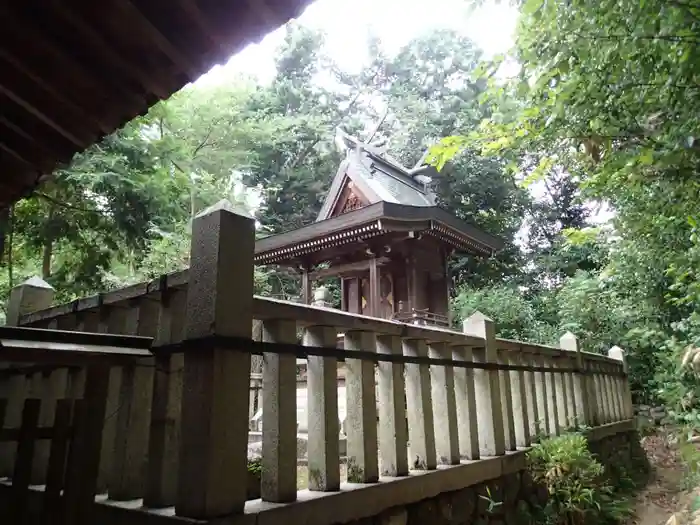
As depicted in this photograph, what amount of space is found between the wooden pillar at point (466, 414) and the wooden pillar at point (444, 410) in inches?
7.6

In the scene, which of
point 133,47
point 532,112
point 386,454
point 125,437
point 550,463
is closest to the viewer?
point 133,47

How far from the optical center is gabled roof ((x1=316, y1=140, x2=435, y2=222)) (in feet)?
41.2

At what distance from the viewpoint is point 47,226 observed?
6910 millimetres

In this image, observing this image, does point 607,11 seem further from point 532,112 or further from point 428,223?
point 428,223

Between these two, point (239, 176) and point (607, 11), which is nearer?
point (607, 11)

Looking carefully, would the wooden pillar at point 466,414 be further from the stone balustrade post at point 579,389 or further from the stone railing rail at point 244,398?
the stone balustrade post at point 579,389

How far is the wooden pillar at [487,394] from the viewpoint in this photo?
414 centimetres

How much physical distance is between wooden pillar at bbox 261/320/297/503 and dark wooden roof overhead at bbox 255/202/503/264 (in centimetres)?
713

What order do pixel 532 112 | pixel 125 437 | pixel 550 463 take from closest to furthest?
pixel 125 437 < pixel 532 112 < pixel 550 463

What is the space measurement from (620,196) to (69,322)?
6.36 metres

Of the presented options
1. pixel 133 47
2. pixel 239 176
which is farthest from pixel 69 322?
pixel 239 176

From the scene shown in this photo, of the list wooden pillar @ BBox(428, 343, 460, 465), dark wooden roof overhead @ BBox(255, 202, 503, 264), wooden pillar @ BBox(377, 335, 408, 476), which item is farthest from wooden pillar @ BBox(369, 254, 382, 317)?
wooden pillar @ BBox(377, 335, 408, 476)

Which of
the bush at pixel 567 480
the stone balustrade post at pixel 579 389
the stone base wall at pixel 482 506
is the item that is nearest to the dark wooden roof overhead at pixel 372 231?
the stone balustrade post at pixel 579 389

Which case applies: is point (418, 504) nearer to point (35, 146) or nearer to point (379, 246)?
point (35, 146)
